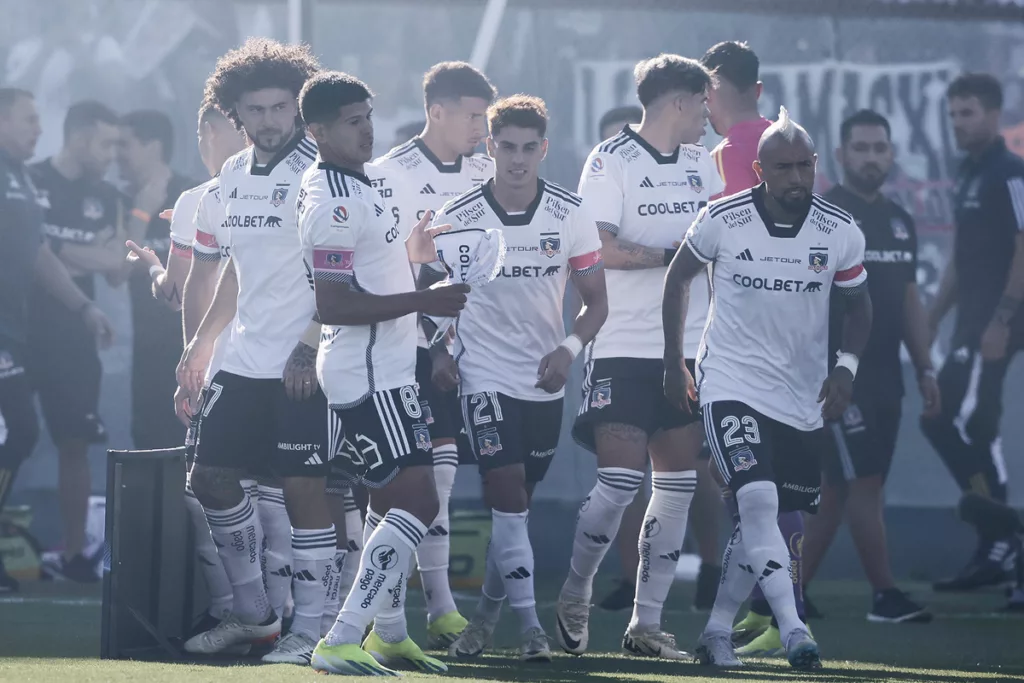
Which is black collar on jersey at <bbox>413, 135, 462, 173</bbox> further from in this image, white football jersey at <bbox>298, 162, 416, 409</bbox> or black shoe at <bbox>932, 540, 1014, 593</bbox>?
black shoe at <bbox>932, 540, 1014, 593</bbox>

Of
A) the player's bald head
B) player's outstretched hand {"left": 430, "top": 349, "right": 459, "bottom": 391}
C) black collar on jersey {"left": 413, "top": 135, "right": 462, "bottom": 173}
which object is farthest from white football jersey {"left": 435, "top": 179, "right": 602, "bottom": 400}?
the player's bald head

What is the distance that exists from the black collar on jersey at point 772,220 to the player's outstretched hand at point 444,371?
129cm

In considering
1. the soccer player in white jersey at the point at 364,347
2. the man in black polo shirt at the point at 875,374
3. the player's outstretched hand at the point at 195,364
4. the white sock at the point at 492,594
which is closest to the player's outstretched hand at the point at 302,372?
the soccer player in white jersey at the point at 364,347

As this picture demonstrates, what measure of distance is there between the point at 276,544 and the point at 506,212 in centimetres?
163

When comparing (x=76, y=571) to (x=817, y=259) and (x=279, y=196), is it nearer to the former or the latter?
(x=279, y=196)

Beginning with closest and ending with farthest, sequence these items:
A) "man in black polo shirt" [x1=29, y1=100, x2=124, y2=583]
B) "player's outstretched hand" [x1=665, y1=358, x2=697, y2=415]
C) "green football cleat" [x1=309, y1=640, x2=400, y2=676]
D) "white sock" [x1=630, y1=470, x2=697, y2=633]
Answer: "green football cleat" [x1=309, y1=640, x2=400, y2=676], "player's outstretched hand" [x1=665, y1=358, x2=697, y2=415], "white sock" [x1=630, y1=470, x2=697, y2=633], "man in black polo shirt" [x1=29, y1=100, x2=124, y2=583]

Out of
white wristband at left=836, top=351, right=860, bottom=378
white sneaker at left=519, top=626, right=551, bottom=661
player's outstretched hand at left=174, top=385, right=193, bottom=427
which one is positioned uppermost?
white wristband at left=836, top=351, right=860, bottom=378

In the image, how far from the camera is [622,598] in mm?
8484

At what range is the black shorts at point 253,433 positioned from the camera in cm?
604

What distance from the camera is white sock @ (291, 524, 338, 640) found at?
6.02 m

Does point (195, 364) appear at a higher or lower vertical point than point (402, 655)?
higher

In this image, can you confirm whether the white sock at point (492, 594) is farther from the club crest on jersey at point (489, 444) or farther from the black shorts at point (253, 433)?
the black shorts at point (253, 433)

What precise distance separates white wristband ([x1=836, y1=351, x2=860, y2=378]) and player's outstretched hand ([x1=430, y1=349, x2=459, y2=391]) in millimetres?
1444

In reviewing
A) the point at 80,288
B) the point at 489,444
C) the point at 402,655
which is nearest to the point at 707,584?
the point at 489,444
